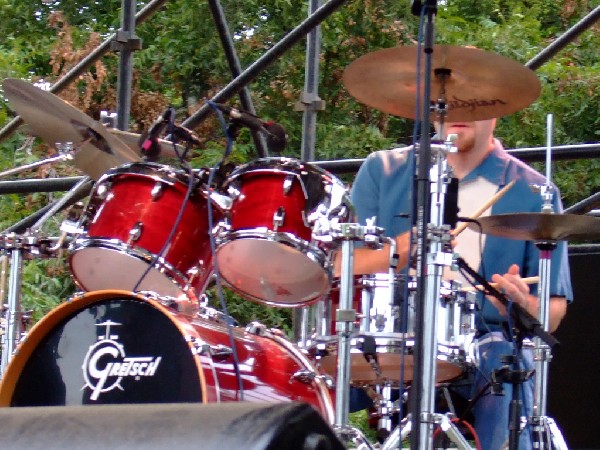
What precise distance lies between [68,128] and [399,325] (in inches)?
46.5

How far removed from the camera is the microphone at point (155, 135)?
3.05m

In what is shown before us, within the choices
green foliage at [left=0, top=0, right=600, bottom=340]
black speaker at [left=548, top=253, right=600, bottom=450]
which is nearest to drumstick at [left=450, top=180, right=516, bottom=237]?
black speaker at [left=548, top=253, right=600, bottom=450]

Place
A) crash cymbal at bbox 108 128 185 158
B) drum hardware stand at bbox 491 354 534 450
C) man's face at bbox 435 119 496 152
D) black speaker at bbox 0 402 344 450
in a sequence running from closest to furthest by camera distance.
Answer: black speaker at bbox 0 402 344 450, drum hardware stand at bbox 491 354 534 450, crash cymbal at bbox 108 128 185 158, man's face at bbox 435 119 496 152

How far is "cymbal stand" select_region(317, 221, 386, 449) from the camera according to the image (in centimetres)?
274

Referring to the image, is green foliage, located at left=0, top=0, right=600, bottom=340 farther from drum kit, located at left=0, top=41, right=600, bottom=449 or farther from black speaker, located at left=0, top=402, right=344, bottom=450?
black speaker, located at left=0, top=402, right=344, bottom=450

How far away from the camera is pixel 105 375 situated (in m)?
2.82

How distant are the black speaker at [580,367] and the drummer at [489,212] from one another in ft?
2.37

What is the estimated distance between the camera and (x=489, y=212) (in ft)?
11.7

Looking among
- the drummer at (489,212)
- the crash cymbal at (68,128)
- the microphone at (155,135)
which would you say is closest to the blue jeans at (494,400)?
the drummer at (489,212)

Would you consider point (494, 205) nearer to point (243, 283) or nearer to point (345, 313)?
point (243, 283)

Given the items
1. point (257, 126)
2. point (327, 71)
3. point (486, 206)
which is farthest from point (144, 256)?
point (327, 71)

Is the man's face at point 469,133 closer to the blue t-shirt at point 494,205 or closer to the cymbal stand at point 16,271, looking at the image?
the blue t-shirt at point 494,205

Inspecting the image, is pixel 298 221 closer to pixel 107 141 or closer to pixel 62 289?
pixel 107 141

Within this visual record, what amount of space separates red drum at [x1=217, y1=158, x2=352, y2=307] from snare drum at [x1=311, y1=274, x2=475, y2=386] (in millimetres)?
136
